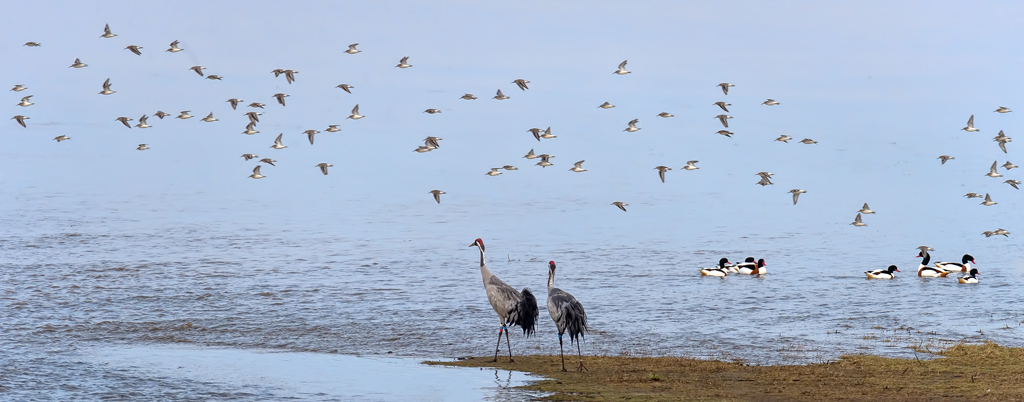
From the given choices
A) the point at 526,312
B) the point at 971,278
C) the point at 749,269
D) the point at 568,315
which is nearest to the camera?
the point at 568,315

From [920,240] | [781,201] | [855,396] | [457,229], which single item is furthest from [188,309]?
[781,201]

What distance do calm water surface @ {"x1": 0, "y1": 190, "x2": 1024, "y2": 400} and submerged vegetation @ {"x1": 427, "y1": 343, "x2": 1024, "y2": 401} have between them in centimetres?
164

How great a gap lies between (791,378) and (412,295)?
14567 mm

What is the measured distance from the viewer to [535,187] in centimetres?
7444

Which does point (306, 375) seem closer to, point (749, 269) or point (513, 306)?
point (513, 306)

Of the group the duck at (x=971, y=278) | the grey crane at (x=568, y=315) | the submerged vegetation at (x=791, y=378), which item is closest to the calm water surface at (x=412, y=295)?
the duck at (x=971, y=278)

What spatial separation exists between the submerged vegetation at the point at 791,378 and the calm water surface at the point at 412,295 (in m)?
1.64

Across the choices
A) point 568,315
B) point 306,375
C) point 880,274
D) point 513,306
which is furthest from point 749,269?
point 306,375

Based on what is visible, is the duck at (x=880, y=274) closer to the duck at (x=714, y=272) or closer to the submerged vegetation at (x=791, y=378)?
the duck at (x=714, y=272)

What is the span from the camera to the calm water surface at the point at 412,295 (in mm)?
23859

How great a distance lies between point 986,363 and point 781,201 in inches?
1839

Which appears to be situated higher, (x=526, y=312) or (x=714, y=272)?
(x=714, y=272)

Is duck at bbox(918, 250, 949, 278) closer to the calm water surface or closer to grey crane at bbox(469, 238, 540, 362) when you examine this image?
the calm water surface

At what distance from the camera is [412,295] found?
32.2 m
